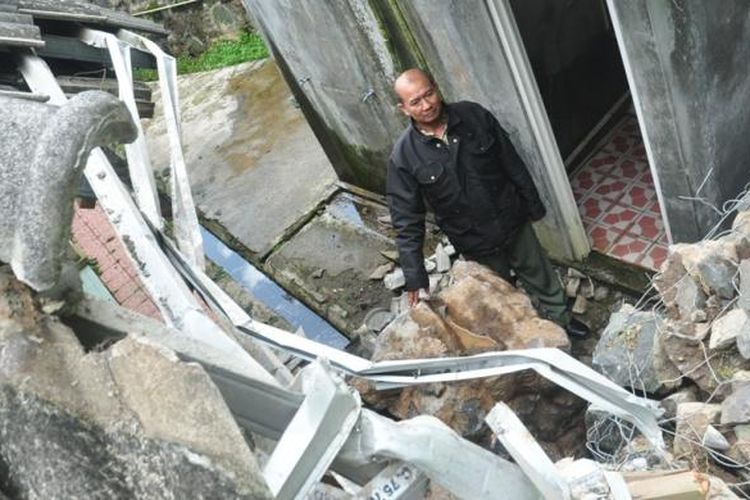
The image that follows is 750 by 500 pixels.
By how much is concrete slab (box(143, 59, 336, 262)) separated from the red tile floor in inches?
114

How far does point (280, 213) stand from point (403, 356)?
180 inches

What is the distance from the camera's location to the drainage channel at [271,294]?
6.29 metres

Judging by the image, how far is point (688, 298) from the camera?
3.34m

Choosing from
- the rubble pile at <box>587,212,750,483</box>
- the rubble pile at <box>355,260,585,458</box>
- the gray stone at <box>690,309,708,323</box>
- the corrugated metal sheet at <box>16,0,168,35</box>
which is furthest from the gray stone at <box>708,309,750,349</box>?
the corrugated metal sheet at <box>16,0,168,35</box>

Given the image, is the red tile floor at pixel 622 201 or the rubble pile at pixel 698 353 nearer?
the rubble pile at pixel 698 353

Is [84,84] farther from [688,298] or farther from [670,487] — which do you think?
[670,487]

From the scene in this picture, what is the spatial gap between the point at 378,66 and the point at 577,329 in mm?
2540

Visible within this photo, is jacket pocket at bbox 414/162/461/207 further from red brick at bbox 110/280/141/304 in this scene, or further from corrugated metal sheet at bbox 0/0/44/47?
red brick at bbox 110/280/141/304

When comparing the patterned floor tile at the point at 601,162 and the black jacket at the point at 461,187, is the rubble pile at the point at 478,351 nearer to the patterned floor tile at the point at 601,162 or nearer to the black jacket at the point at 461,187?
the black jacket at the point at 461,187

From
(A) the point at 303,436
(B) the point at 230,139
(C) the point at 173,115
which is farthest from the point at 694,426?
(B) the point at 230,139

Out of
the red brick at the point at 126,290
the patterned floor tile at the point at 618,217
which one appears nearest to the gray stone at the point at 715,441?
the patterned floor tile at the point at 618,217

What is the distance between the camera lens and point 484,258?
188 inches

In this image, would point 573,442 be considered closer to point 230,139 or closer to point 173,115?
point 173,115

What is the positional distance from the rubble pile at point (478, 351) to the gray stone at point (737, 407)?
88 centimetres
